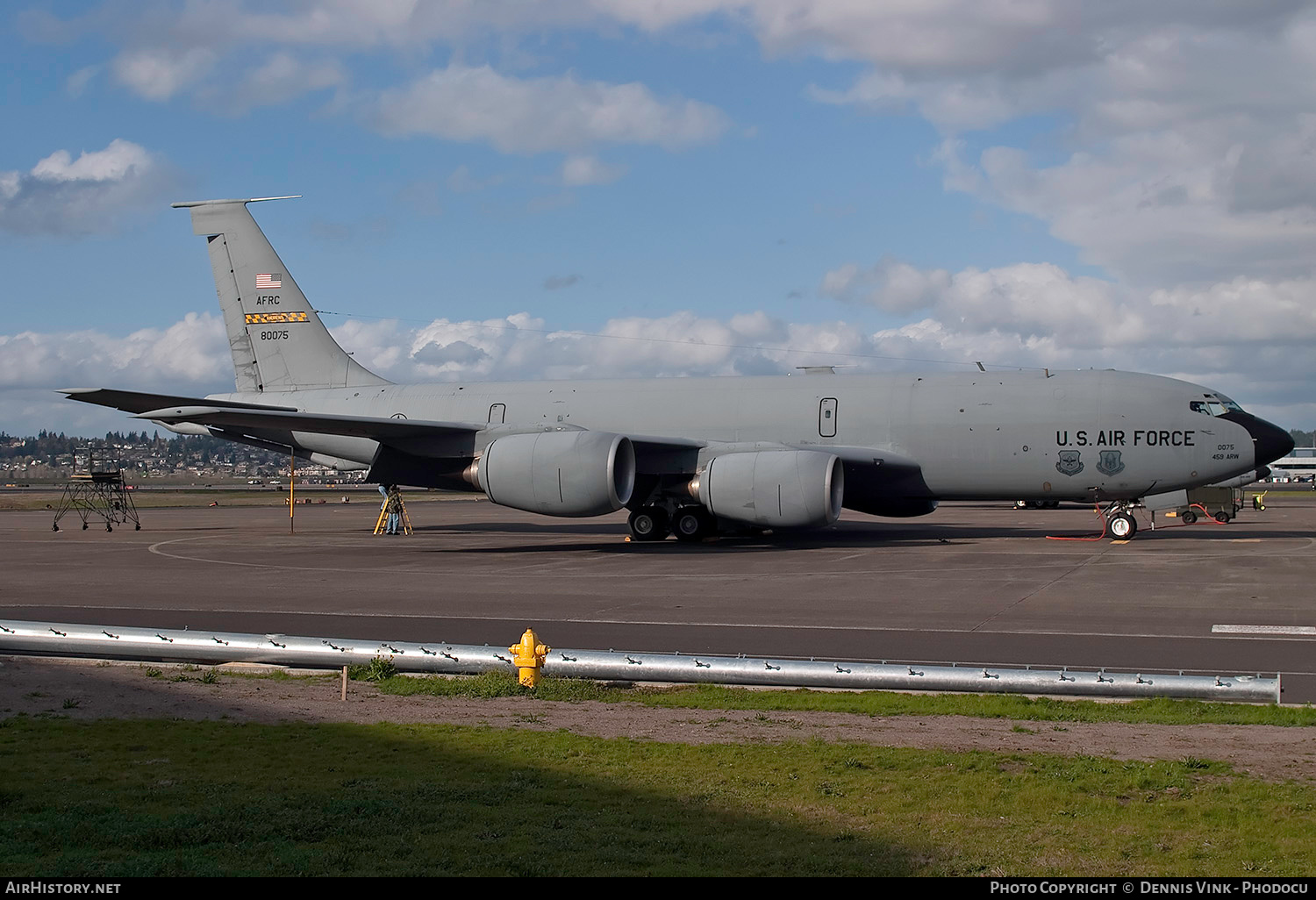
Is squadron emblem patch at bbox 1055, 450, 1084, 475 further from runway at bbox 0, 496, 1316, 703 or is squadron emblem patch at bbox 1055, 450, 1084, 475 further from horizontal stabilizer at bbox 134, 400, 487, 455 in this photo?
horizontal stabilizer at bbox 134, 400, 487, 455

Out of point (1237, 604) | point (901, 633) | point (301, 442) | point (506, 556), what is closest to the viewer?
point (901, 633)

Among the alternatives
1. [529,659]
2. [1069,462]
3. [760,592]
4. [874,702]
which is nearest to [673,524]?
[1069,462]

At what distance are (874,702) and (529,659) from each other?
3.00m

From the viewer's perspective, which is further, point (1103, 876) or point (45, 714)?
point (45, 714)

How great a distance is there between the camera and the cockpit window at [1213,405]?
86.7 feet

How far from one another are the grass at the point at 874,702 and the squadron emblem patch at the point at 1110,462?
18227 millimetres

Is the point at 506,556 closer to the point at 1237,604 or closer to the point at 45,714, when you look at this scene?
the point at 1237,604

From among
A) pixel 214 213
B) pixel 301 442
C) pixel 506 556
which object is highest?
pixel 214 213

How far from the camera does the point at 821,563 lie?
2261 cm

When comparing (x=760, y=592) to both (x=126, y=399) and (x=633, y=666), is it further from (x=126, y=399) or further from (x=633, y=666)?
(x=126, y=399)

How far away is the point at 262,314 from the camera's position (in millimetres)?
34875

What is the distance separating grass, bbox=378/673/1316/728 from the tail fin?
26.4 metres
